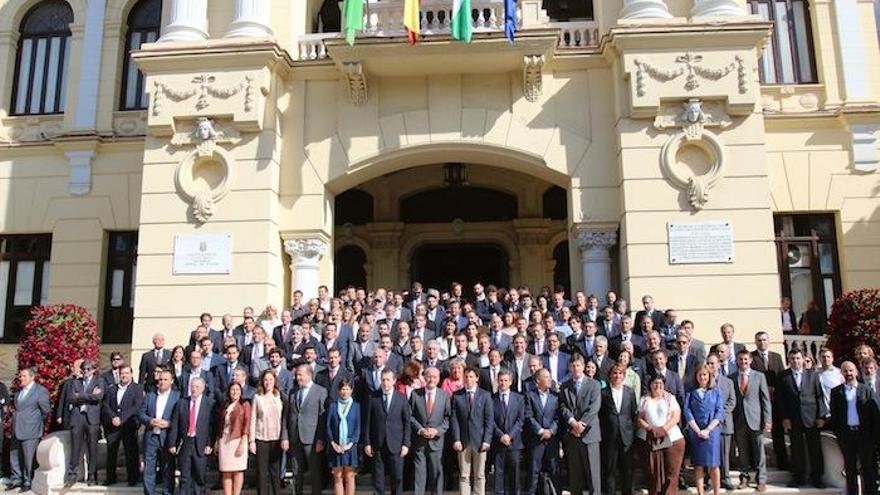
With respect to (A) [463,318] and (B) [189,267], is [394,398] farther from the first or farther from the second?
(B) [189,267]

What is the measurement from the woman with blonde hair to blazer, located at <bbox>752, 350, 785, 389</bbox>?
1345mm

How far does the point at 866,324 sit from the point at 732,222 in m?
2.67

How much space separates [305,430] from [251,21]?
7943 mm

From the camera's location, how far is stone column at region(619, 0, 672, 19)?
13.2 meters

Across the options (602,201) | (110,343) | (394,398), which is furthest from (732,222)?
(110,343)

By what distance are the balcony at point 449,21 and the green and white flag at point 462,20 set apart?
30 cm

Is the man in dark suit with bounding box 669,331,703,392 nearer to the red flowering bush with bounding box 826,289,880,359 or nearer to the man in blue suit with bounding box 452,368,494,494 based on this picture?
the man in blue suit with bounding box 452,368,494,494

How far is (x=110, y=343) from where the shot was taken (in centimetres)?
1623

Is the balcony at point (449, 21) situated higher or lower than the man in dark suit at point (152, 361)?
higher

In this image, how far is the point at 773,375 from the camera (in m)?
9.92

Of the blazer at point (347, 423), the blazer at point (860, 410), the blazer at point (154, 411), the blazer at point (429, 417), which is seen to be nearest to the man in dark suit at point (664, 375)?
the blazer at point (860, 410)

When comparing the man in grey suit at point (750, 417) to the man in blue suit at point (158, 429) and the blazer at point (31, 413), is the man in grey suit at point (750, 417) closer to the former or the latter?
the man in blue suit at point (158, 429)

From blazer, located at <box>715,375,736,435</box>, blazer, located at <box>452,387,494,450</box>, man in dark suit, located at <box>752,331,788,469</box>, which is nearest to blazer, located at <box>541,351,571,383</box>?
blazer, located at <box>452,387,494,450</box>

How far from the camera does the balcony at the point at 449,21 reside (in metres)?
13.2
